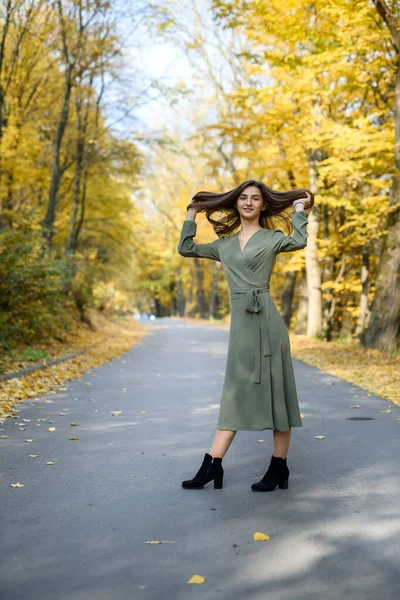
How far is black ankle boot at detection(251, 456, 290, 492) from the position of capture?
4.69 m

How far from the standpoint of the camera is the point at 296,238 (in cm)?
477

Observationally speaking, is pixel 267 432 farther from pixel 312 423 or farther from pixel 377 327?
pixel 377 327

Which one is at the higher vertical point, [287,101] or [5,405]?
[287,101]

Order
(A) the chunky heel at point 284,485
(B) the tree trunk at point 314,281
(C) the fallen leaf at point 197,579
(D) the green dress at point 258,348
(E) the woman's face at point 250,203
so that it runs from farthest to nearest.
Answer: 1. (B) the tree trunk at point 314,281
2. (E) the woman's face at point 250,203
3. (A) the chunky heel at point 284,485
4. (D) the green dress at point 258,348
5. (C) the fallen leaf at point 197,579

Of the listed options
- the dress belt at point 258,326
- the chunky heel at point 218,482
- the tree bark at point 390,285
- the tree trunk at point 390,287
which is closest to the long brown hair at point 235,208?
the dress belt at point 258,326

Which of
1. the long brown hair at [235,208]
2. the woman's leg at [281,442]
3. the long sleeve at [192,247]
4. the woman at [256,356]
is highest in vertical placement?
the long brown hair at [235,208]

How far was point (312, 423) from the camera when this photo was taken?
24.5ft

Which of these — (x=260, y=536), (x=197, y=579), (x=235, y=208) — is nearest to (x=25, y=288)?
(x=235, y=208)

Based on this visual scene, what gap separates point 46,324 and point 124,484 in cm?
1111

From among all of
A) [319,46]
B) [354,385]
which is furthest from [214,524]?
[319,46]

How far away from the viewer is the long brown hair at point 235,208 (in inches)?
199

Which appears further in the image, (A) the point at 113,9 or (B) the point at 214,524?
(A) the point at 113,9

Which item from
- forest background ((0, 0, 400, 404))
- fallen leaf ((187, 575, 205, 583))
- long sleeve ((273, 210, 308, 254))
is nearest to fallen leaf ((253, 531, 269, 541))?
fallen leaf ((187, 575, 205, 583))

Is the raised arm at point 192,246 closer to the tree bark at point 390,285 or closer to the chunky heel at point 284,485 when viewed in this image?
the chunky heel at point 284,485
